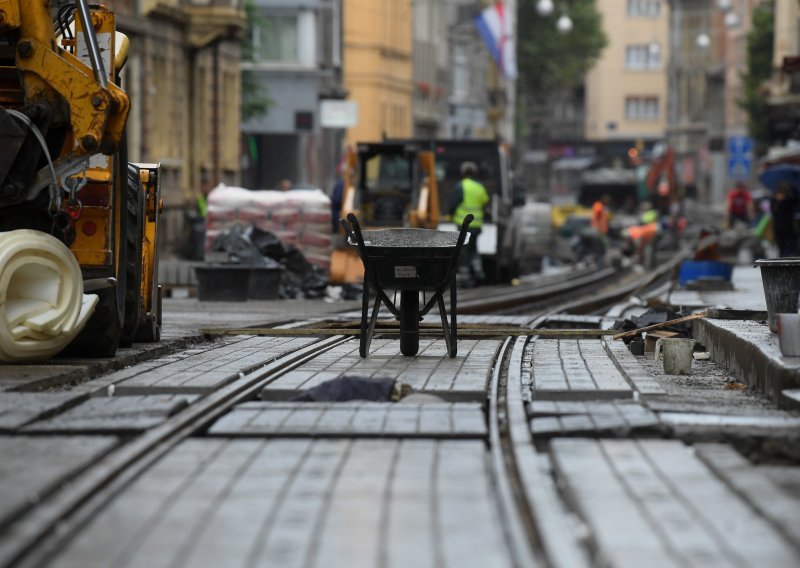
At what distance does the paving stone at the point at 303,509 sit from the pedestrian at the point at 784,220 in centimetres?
2693

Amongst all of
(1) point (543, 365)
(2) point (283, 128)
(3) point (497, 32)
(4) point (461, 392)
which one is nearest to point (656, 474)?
(4) point (461, 392)

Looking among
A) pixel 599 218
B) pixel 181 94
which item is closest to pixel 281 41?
pixel 599 218

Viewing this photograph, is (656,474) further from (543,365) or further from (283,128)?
(283,128)

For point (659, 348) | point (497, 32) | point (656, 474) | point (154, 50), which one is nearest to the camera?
point (656, 474)

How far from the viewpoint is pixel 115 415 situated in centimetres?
995

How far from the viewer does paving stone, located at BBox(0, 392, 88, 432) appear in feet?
31.6

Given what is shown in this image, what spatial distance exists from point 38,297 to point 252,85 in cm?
4755

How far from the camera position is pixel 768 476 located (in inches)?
328

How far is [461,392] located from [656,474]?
126 inches

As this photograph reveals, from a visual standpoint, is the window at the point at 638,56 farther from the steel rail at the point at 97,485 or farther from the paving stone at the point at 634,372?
the steel rail at the point at 97,485

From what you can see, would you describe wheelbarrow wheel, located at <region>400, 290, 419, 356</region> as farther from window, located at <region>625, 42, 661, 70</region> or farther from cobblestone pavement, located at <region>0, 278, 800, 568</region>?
window, located at <region>625, 42, 661, 70</region>

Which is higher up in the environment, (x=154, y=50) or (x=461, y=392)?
(x=154, y=50)

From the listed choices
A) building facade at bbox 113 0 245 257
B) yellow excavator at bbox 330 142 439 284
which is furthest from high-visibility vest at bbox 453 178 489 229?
building facade at bbox 113 0 245 257

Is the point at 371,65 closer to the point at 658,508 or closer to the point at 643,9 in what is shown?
the point at 658,508
